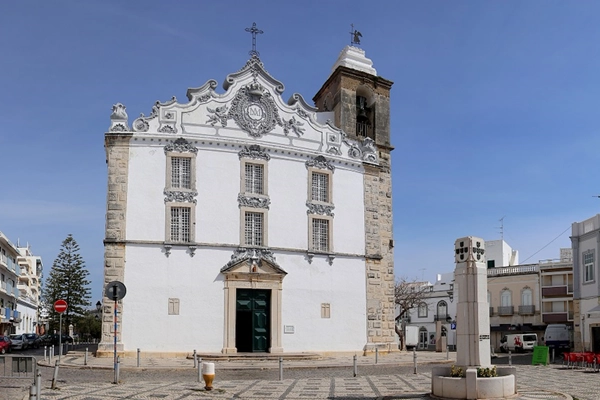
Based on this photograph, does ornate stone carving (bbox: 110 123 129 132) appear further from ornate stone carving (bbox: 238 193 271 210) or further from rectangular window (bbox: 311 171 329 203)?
rectangular window (bbox: 311 171 329 203)

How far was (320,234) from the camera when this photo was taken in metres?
29.9

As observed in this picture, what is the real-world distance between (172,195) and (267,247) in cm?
461

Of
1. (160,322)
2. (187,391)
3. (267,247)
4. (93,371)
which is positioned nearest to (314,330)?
(267,247)

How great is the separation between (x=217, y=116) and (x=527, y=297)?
3216cm

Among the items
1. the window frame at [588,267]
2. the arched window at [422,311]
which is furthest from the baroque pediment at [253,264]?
the arched window at [422,311]

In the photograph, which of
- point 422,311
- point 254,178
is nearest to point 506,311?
point 422,311

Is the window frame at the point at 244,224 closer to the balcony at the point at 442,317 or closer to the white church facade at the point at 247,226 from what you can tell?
the white church facade at the point at 247,226

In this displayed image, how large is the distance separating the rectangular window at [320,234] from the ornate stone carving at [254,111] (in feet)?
15.5

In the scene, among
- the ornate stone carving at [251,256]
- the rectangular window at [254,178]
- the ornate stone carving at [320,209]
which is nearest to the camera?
the ornate stone carving at [251,256]

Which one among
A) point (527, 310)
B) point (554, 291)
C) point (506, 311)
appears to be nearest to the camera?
point (554, 291)

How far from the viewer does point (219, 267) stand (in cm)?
2741

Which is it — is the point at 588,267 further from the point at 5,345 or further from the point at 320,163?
the point at 5,345

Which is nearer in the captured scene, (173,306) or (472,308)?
(472,308)

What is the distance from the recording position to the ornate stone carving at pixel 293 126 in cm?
2989
